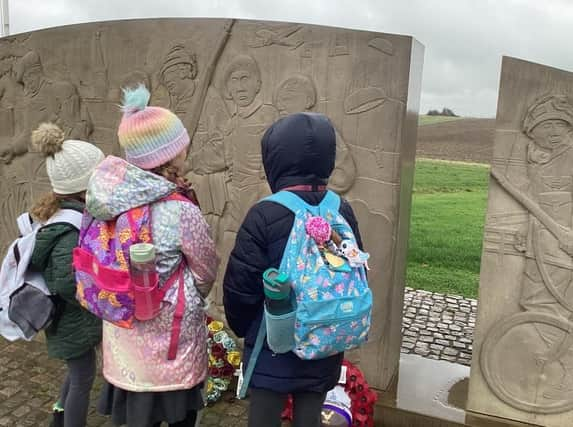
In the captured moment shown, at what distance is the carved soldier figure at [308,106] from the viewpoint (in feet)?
13.1

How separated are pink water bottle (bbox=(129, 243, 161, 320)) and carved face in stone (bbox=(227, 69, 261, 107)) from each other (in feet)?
7.57

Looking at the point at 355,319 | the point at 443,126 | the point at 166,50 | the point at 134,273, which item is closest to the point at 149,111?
the point at 134,273

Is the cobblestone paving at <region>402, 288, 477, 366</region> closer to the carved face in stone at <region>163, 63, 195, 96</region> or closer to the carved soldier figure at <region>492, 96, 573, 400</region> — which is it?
the carved soldier figure at <region>492, 96, 573, 400</region>

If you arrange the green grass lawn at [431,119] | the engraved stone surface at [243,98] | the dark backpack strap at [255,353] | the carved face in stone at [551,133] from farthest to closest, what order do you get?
the green grass lawn at [431,119]
the engraved stone surface at [243,98]
the carved face in stone at [551,133]
the dark backpack strap at [255,353]

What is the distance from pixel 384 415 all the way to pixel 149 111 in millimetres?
2709

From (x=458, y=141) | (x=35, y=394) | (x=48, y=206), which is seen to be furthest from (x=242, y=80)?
(x=458, y=141)

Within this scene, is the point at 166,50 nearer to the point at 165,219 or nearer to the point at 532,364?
the point at 165,219

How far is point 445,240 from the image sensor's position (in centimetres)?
966

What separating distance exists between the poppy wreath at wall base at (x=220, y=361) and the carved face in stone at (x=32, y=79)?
2.70 m

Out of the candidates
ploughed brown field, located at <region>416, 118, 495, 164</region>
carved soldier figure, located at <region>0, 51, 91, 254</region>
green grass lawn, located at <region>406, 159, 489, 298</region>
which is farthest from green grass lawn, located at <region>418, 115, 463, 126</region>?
carved soldier figure, located at <region>0, 51, 91, 254</region>

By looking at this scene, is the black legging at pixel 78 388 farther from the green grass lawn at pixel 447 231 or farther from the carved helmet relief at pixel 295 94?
the green grass lawn at pixel 447 231

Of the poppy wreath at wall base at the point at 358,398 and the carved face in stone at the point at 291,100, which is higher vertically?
the carved face in stone at the point at 291,100

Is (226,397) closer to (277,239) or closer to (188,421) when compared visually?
(188,421)

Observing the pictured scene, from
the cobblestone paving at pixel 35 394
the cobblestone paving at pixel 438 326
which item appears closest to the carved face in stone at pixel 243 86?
the cobblestone paving at pixel 35 394
